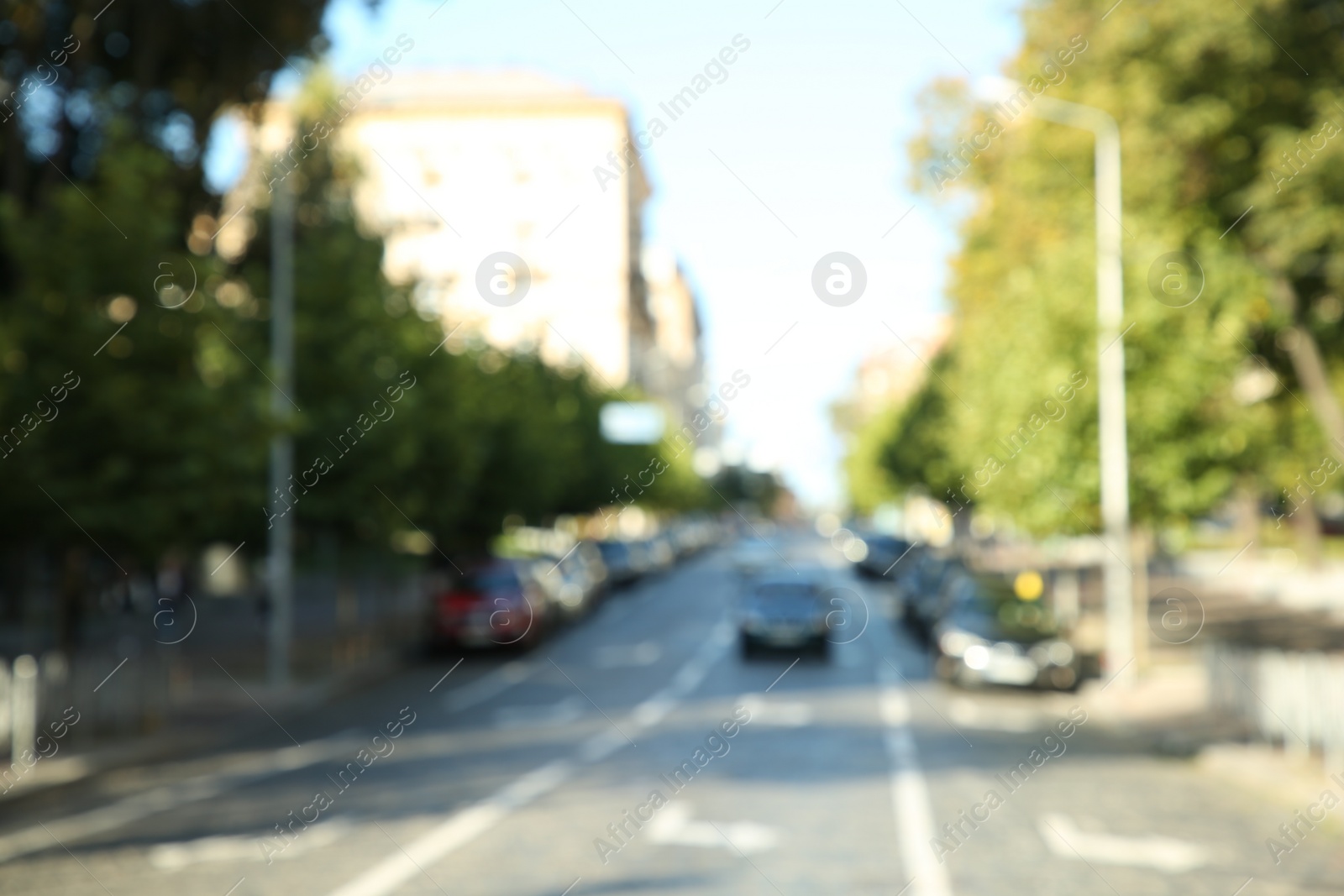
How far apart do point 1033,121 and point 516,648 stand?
1479cm

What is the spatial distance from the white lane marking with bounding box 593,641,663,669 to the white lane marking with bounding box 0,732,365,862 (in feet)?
30.8

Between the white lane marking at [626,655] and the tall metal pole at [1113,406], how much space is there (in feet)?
26.6

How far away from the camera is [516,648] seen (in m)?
29.6

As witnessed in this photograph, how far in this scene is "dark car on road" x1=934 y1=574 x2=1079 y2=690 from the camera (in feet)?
68.5

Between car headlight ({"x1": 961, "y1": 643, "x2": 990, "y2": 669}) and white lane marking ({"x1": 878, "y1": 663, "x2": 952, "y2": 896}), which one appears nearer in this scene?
white lane marking ({"x1": 878, "y1": 663, "x2": 952, "y2": 896})

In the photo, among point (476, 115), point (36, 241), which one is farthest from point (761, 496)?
point (36, 241)

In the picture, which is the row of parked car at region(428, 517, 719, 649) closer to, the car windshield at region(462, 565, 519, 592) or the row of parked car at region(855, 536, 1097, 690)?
the car windshield at region(462, 565, 519, 592)

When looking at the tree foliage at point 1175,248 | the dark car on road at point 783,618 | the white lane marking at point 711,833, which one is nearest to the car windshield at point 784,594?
the dark car on road at point 783,618

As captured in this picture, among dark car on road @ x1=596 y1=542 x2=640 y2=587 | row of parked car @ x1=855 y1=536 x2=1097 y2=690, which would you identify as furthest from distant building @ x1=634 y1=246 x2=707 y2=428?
row of parked car @ x1=855 y1=536 x2=1097 y2=690

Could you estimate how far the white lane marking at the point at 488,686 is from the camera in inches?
799

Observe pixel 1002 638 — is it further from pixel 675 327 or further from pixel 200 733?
pixel 675 327

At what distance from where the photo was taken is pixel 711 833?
10.2 m

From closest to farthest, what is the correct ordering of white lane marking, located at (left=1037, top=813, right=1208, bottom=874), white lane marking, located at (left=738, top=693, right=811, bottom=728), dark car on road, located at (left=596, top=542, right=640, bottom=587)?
white lane marking, located at (left=1037, top=813, right=1208, bottom=874) → white lane marking, located at (left=738, top=693, right=811, bottom=728) → dark car on road, located at (left=596, top=542, right=640, bottom=587)

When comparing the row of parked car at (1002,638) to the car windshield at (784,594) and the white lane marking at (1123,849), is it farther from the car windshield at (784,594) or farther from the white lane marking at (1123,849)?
the white lane marking at (1123,849)
